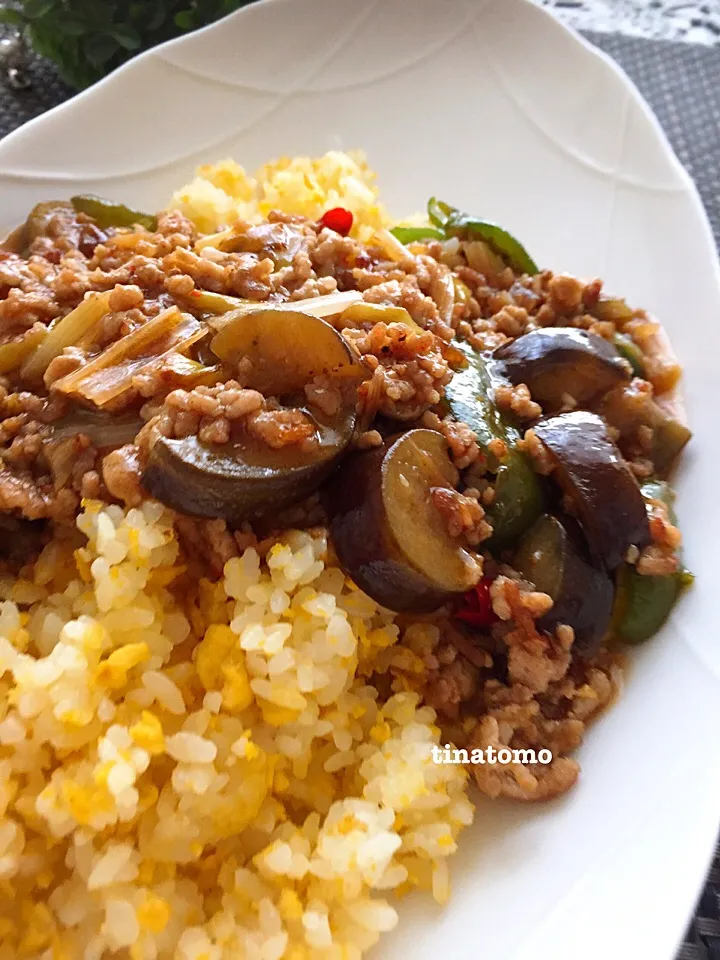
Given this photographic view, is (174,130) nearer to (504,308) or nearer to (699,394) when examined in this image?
(504,308)

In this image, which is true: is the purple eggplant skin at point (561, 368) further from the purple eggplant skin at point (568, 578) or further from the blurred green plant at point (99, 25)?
the blurred green plant at point (99, 25)

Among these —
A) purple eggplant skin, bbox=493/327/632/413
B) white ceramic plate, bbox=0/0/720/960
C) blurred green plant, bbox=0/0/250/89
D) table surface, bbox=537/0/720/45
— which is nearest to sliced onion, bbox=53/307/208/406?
purple eggplant skin, bbox=493/327/632/413

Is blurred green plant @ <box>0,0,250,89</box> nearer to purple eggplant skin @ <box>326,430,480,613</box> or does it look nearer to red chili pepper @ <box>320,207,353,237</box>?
red chili pepper @ <box>320,207,353,237</box>

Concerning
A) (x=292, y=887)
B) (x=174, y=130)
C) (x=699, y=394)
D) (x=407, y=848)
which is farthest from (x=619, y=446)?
(x=174, y=130)

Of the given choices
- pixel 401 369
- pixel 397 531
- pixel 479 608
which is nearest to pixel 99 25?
pixel 401 369

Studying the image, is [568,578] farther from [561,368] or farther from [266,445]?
[266,445]
